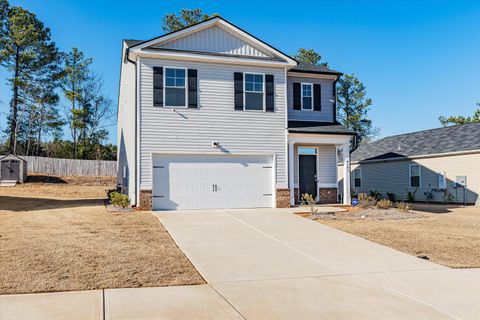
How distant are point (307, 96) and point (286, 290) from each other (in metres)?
13.8

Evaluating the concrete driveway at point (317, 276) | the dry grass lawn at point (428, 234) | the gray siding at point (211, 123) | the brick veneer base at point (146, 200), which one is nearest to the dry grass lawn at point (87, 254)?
the concrete driveway at point (317, 276)

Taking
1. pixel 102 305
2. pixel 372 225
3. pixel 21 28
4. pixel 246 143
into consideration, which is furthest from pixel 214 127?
pixel 21 28

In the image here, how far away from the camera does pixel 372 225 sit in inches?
517

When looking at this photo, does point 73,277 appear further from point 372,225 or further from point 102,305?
point 372,225

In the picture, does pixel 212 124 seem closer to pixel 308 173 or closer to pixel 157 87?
pixel 157 87

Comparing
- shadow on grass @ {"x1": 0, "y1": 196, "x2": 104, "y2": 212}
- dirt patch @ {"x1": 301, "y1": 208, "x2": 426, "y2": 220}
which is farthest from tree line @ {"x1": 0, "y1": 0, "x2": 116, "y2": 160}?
dirt patch @ {"x1": 301, "y1": 208, "x2": 426, "y2": 220}

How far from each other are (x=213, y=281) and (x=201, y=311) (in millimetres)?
1605

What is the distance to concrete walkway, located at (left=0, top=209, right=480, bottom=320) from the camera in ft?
17.3

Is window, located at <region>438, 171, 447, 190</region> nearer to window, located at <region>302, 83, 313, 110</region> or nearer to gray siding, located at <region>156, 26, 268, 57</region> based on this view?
window, located at <region>302, 83, 313, 110</region>

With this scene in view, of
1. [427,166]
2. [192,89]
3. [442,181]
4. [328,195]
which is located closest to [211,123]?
[192,89]

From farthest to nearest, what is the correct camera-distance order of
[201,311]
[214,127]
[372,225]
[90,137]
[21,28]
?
[90,137] → [21,28] → [214,127] → [372,225] → [201,311]

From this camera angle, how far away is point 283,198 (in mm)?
17062

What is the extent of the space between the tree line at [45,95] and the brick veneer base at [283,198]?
29.7 meters

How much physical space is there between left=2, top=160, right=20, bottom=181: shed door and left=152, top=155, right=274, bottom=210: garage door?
20.2 meters
